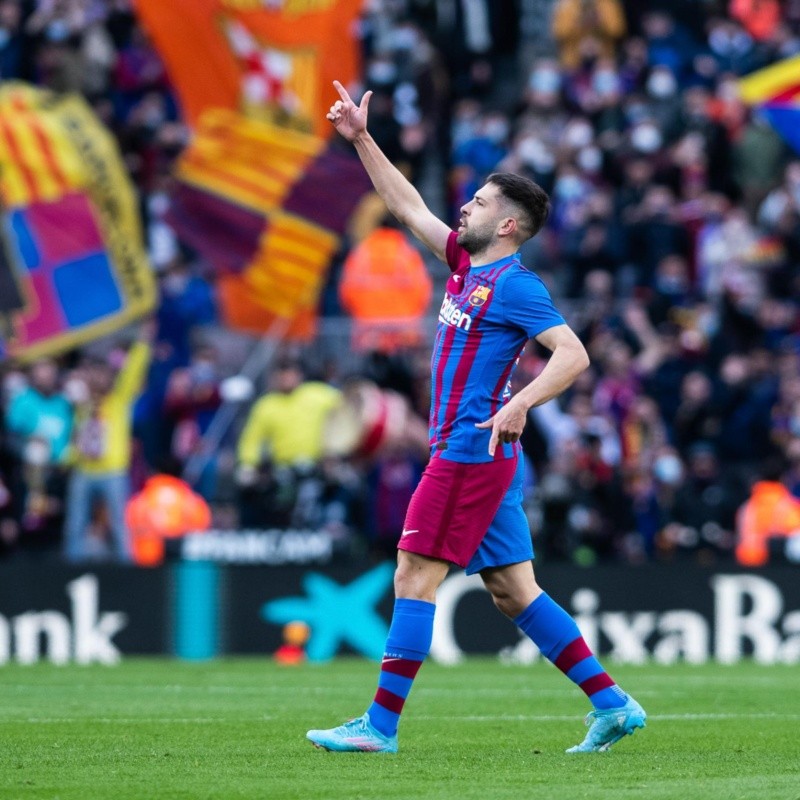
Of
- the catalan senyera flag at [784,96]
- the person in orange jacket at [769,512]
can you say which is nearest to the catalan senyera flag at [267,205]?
the catalan senyera flag at [784,96]

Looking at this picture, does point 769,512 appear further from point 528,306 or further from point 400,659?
point 400,659

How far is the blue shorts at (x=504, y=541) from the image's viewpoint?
24.5ft

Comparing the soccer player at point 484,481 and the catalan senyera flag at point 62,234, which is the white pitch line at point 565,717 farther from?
the catalan senyera flag at point 62,234

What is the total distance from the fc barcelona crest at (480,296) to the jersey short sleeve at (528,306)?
0.24ft

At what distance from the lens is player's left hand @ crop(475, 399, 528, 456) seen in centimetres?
705

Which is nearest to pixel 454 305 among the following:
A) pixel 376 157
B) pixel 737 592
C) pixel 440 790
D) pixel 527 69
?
pixel 376 157

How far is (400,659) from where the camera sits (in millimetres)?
7316

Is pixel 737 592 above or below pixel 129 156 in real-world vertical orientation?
below

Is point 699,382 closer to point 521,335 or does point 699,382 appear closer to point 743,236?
point 743,236

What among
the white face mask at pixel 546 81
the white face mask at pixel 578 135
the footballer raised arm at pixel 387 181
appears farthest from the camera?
the white face mask at pixel 546 81

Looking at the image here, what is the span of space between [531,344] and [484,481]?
1195 centimetres

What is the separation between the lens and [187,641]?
614 inches

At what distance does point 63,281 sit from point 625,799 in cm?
1295

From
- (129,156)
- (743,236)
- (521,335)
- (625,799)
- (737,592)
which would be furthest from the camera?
(129,156)
